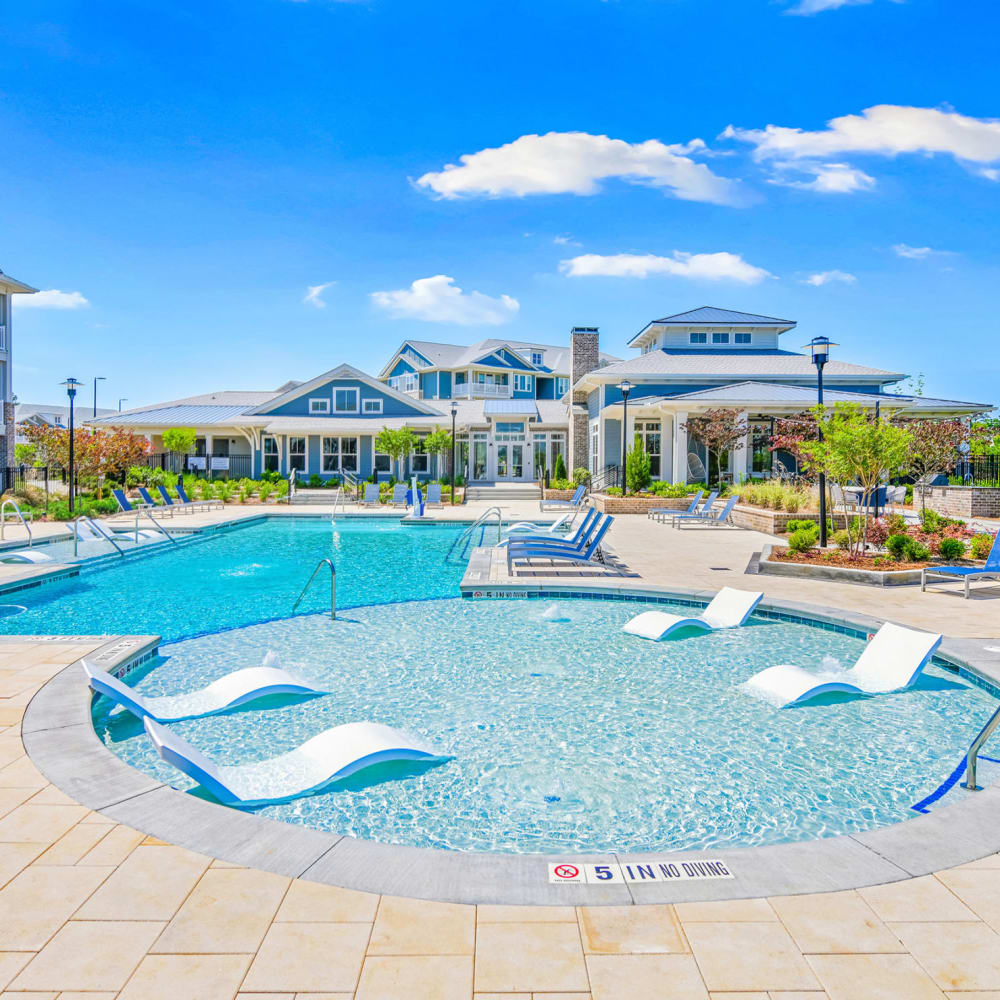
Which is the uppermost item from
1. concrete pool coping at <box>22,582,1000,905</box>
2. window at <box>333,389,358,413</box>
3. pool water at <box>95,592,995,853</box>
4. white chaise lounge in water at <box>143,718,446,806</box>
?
window at <box>333,389,358,413</box>

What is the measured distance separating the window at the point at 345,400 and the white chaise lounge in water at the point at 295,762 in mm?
30070

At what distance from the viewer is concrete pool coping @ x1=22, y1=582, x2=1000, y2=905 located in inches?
111

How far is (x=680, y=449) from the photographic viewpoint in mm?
24641

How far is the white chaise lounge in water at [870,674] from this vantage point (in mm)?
5934

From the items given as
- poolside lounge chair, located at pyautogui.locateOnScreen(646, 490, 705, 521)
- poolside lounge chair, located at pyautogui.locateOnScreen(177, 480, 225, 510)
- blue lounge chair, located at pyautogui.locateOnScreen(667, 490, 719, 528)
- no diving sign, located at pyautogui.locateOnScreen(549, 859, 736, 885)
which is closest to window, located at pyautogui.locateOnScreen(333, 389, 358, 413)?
poolside lounge chair, located at pyautogui.locateOnScreen(177, 480, 225, 510)

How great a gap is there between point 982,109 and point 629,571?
43.2ft

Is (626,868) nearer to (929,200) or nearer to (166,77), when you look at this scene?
(166,77)

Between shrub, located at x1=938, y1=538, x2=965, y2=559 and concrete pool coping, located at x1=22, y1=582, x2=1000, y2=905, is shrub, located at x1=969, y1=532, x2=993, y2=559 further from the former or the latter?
concrete pool coping, located at x1=22, y1=582, x2=1000, y2=905

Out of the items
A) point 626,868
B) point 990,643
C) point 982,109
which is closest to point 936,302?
point 982,109

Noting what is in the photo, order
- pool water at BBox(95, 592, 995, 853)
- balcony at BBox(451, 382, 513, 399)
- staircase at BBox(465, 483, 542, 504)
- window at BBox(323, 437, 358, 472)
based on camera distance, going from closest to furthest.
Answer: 1. pool water at BBox(95, 592, 995, 853)
2. staircase at BBox(465, 483, 542, 504)
3. window at BBox(323, 437, 358, 472)
4. balcony at BBox(451, 382, 513, 399)

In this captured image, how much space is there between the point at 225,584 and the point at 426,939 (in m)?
9.65

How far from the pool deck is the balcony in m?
41.4

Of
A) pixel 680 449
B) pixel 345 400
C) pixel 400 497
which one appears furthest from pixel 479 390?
pixel 680 449

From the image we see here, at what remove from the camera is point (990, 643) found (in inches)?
276
